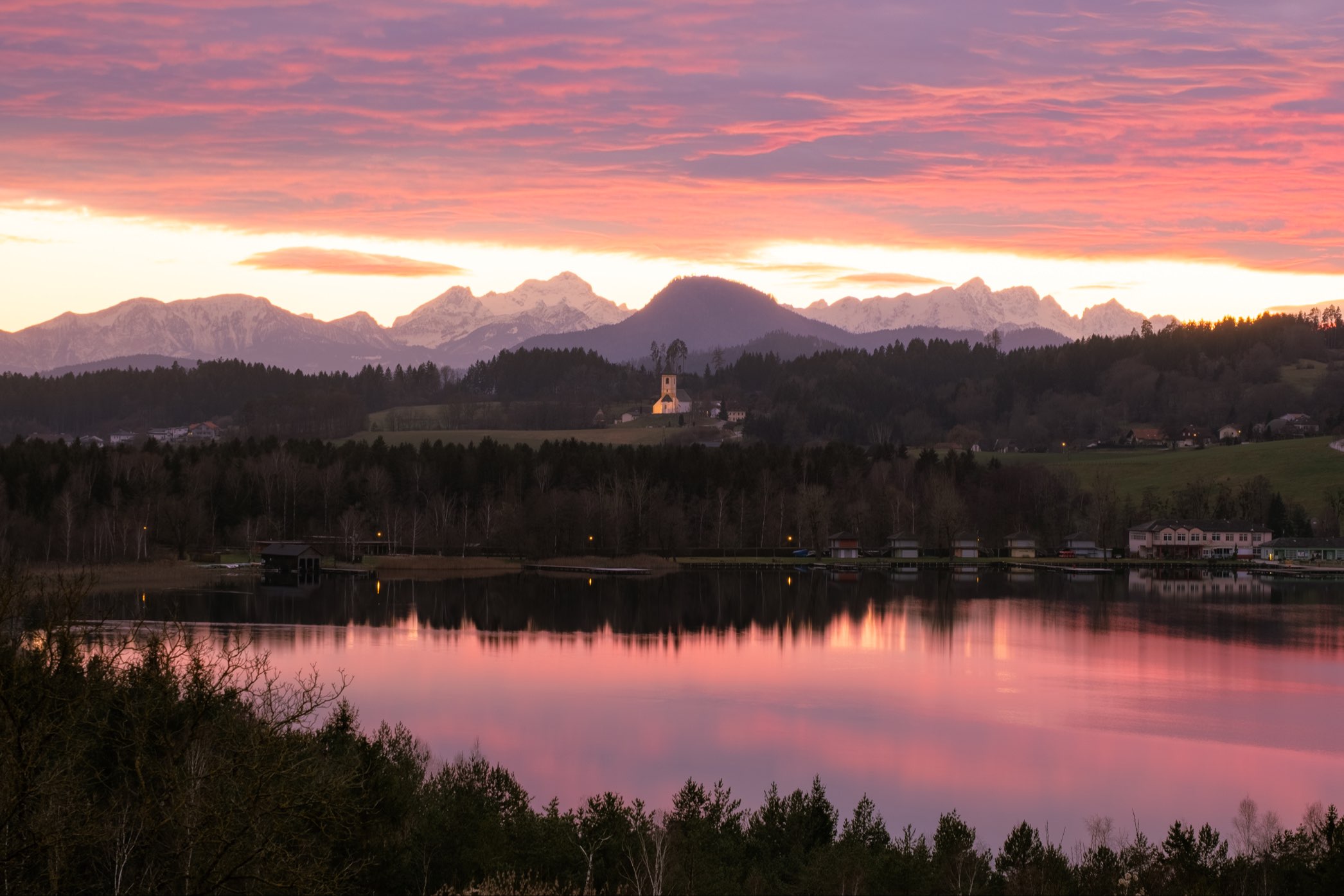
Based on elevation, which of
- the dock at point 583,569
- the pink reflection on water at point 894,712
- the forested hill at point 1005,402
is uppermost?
the forested hill at point 1005,402

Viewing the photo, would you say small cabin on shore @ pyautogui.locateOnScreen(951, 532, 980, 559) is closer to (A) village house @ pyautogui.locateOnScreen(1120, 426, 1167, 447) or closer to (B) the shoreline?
(B) the shoreline

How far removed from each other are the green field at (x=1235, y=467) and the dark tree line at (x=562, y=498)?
313 centimetres

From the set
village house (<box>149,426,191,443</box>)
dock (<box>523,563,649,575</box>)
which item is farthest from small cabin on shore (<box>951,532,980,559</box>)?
village house (<box>149,426,191,443</box>)

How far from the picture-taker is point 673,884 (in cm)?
2019

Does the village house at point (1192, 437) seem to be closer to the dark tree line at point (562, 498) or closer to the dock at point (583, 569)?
the dark tree line at point (562, 498)

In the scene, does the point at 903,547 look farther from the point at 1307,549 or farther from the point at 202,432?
the point at 202,432

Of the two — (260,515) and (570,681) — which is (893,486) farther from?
(570,681)

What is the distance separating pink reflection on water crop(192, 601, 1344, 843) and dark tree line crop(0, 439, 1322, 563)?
1559 inches

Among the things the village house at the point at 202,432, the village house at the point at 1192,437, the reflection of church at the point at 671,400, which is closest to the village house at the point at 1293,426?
the village house at the point at 1192,437

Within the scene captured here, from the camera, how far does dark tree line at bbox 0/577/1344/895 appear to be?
14.5 m

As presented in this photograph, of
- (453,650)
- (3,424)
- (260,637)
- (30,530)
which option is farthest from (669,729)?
(3,424)

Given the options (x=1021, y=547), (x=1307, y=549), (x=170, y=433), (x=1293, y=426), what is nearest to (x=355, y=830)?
(x=1021, y=547)

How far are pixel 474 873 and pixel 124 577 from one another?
6242 cm

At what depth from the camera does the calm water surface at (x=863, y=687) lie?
32594 mm
